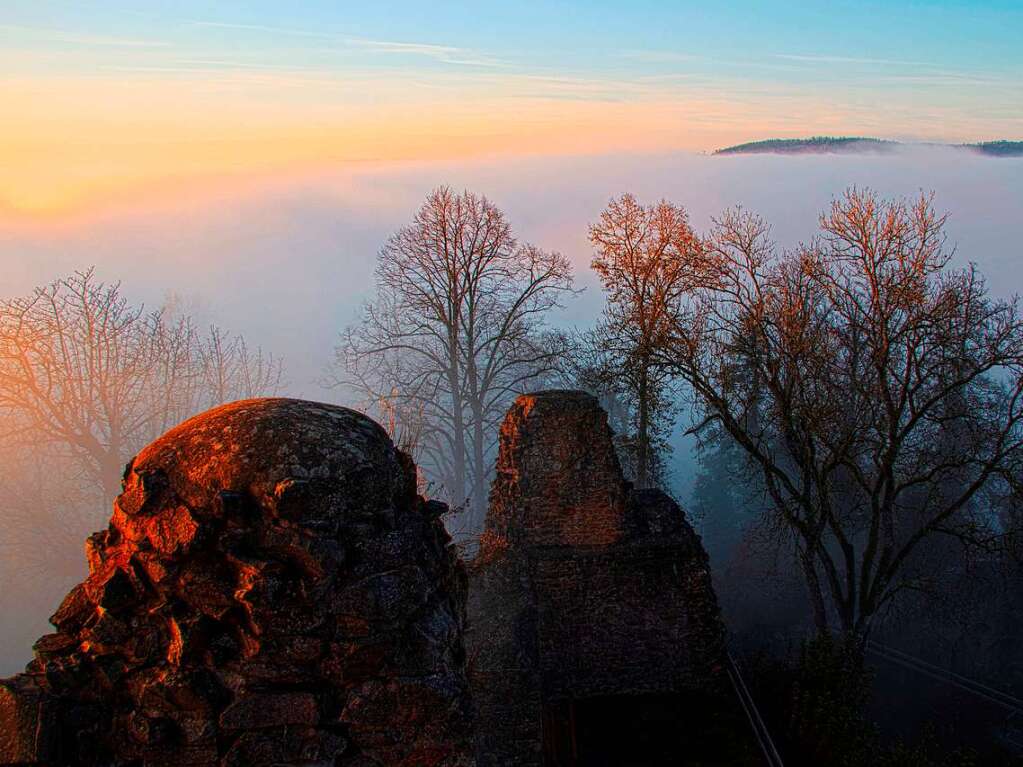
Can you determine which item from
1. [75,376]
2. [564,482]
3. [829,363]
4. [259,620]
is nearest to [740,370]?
[829,363]

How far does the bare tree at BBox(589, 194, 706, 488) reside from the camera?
1603cm

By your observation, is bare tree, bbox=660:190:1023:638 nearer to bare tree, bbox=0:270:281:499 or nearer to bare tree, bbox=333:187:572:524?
bare tree, bbox=333:187:572:524

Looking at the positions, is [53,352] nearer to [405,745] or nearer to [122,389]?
[122,389]

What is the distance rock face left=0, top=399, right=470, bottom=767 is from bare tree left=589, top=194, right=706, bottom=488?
11.5 meters

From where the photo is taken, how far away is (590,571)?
1146 cm

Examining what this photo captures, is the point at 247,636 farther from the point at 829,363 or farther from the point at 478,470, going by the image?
the point at 478,470

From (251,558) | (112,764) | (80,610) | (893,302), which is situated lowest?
(112,764)

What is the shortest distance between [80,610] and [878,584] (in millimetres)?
12821

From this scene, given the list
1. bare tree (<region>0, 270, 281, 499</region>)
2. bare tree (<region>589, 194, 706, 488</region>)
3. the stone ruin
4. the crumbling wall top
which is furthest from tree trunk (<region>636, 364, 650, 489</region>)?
bare tree (<region>0, 270, 281, 499</region>)

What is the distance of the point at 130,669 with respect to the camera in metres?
3.96

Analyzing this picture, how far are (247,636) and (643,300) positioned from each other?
48.7 feet

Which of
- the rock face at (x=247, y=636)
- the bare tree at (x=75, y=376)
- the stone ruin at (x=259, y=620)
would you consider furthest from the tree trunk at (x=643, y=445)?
the bare tree at (x=75, y=376)

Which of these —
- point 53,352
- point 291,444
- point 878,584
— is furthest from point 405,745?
point 53,352

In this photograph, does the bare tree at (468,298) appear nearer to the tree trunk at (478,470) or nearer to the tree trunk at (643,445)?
the tree trunk at (478,470)
